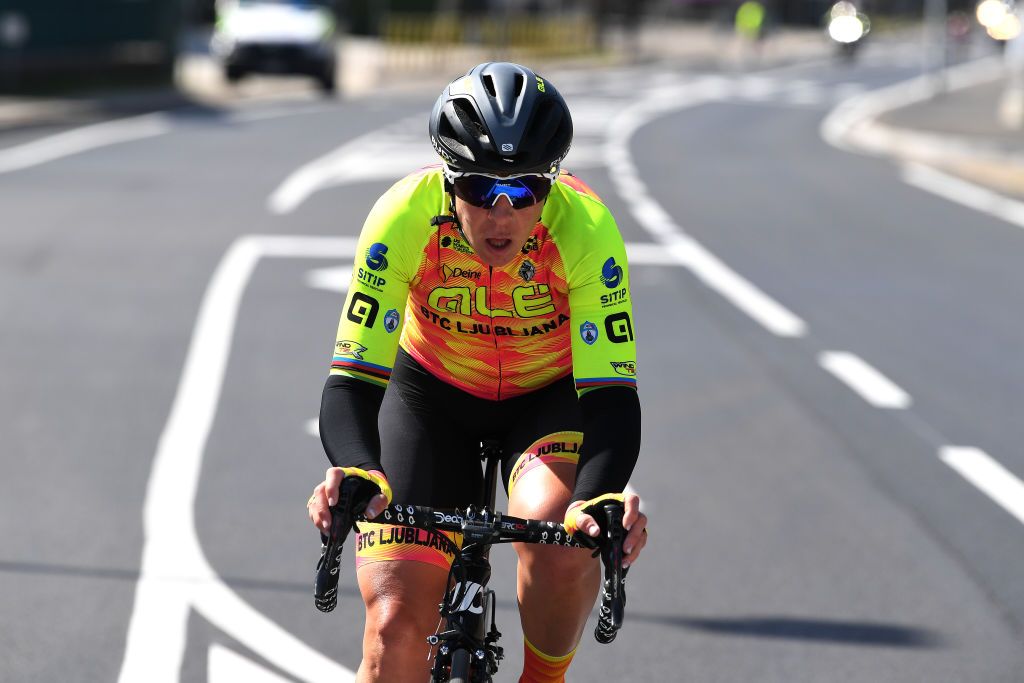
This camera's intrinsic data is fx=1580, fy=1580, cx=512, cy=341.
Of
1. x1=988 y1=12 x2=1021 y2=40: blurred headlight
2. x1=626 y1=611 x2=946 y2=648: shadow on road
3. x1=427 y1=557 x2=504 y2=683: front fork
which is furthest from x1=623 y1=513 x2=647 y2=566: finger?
x1=988 y1=12 x2=1021 y2=40: blurred headlight

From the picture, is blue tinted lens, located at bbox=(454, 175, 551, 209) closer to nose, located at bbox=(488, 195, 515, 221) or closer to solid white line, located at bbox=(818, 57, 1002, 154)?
nose, located at bbox=(488, 195, 515, 221)

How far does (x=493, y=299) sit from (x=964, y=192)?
53.0 ft

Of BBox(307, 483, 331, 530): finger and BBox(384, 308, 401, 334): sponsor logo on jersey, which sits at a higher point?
BBox(384, 308, 401, 334): sponsor logo on jersey

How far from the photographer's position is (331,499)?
3.36 meters

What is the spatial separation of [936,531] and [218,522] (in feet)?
9.90

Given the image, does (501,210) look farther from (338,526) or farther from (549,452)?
(338,526)

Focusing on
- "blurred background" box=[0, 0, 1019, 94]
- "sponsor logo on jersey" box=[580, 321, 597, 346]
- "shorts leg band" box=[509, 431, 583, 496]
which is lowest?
"blurred background" box=[0, 0, 1019, 94]

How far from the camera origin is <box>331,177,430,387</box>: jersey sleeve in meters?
3.87

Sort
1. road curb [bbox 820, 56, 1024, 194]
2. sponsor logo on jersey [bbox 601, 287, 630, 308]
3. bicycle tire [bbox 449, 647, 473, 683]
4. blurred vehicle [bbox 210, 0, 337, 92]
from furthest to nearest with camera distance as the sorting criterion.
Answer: blurred vehicle [bbox 210, 0, 337, 92] → road curb [bbox 820, 56, 1024, 194] → sponsor logo on jersey [bbox 601, 287, 630, 308] → bicycle tire [bbox 449, 647, 473, 683]

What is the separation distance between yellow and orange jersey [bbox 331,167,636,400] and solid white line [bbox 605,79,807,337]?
6.69 meters

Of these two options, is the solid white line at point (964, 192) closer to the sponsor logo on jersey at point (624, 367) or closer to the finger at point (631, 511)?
the sponsor logo on jersey at point (624, 367)

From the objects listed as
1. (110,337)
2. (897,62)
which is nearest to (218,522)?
(110,337)

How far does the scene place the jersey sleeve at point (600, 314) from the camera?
154 inches

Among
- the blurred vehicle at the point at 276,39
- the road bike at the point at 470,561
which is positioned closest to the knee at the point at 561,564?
the road bike at the point at 470,561
